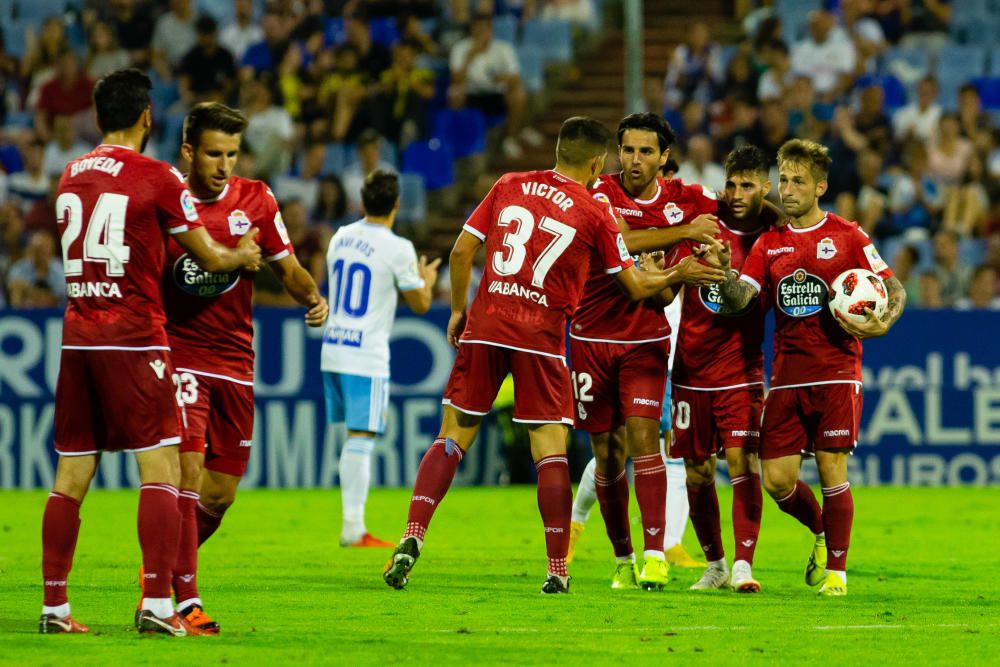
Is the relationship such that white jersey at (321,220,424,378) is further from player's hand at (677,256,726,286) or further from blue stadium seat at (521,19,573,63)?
blue stadium seat at (521,19,573,63)

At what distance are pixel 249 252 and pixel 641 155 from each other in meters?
2.75

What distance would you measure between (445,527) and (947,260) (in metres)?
6.87

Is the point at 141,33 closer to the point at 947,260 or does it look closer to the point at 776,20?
the point at 776,20

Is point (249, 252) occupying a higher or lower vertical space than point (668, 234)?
lower

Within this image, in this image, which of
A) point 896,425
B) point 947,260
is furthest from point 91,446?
point 947,260

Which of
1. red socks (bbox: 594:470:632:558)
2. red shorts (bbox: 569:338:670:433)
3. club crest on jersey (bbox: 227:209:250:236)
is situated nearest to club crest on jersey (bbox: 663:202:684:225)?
red shorts (bbox: 569:338:670:433)

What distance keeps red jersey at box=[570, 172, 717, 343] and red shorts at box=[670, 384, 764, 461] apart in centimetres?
42

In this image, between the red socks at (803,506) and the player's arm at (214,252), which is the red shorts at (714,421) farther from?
the player's arm at (214,252)

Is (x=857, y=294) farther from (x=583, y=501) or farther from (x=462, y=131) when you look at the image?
(x=462, y=131)

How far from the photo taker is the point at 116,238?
22.9 ft

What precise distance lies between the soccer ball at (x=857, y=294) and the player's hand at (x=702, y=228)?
2.24ft

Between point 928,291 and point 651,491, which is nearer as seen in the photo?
point 651,491

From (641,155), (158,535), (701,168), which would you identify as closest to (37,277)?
(701,168)

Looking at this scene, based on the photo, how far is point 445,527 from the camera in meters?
13.3
